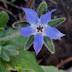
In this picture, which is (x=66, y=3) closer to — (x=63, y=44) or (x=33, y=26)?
(x=63, y=44)

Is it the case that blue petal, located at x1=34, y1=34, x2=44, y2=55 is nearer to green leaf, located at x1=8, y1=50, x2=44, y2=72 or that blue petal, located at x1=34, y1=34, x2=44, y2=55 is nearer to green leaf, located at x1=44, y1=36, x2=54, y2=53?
green leaf, located at x1=44, y1=36, x2=54, y2=53

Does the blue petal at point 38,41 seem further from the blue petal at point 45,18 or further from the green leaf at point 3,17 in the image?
the green leaf at point 3,17

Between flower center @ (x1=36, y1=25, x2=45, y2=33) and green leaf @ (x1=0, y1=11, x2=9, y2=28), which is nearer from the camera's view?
flower center @ (x1=36, y1=25, x2=45, y2=33)

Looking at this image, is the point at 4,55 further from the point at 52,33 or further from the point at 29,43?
the point at 52,33

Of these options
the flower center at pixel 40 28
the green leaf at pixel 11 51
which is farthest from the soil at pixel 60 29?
the flower center at pixel 40 28

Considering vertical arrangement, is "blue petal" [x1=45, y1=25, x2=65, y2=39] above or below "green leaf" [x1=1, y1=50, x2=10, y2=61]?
above

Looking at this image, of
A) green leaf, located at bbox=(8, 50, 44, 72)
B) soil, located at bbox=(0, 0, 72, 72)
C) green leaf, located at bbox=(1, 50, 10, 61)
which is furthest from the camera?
soil, located at bbox=(0, 0, 72, 72)

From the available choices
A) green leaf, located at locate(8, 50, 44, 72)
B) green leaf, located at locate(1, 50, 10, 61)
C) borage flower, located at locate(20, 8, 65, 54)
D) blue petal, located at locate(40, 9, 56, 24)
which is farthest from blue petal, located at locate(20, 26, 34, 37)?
green leaf, located at locate(8, 50, 44, 72)

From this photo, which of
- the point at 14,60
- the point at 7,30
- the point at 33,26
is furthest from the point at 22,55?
the point at 33,26
